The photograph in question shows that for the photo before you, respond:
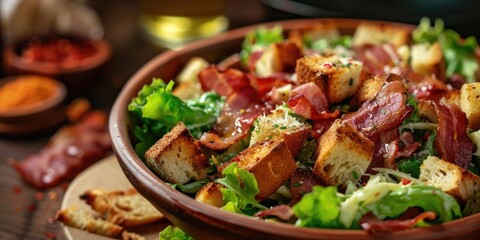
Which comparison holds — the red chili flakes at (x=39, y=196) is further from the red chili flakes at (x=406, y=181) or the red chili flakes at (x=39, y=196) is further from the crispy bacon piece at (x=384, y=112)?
the red chili flakes at (x=406, y=181)

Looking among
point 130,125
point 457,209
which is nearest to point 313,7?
point 130,125

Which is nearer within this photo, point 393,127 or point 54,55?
point 393,127

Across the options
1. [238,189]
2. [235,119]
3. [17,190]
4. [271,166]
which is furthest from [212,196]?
[17,190]

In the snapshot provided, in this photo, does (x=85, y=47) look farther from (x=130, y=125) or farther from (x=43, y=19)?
(x=130, y=125)

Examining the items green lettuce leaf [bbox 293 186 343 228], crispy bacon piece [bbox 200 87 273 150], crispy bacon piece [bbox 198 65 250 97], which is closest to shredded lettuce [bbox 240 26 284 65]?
crispy bacon piece [bbox 198 65 250 97]

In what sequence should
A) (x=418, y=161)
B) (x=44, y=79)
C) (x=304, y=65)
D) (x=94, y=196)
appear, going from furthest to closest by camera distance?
1. (x=44, y=79)
2. (x=94, y=196)
3. (x=304, y=65)
4. (x=418, y=161)

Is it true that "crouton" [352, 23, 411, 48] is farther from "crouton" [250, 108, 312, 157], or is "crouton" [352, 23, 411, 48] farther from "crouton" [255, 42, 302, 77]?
"crouton" [250, 108, 312, 157]

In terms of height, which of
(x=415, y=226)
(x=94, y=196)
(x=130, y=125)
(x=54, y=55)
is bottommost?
(x=54, y=55)

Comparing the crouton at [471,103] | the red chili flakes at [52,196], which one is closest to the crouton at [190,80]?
the red chili flakes at [52,196]
